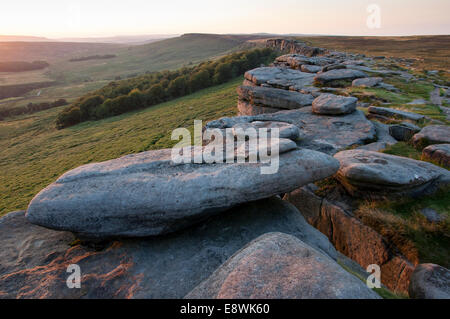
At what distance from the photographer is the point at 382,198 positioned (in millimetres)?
7215

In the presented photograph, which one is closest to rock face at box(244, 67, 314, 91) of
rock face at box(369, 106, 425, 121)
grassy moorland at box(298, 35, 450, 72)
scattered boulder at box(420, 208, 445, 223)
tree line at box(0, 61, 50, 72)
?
rock face at box(369, 106, 425, 121)

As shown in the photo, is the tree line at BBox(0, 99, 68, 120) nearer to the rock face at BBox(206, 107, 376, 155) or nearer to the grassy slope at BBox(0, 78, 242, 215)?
the grassy slope at BBox(0, 78, 242, 215)

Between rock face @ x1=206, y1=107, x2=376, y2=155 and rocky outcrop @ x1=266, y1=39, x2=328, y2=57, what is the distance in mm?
36437

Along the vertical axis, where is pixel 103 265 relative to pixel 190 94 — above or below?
below

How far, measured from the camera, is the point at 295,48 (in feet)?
182

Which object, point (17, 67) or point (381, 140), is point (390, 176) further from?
point (17, 67)

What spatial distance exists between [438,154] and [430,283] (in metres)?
5.60

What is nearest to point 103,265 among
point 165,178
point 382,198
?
point 165,178

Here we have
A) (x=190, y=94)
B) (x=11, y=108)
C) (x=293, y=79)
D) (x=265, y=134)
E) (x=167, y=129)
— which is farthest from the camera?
(x=11, y=108)

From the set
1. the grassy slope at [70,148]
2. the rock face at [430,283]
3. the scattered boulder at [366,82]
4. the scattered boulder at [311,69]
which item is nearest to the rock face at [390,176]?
the rock face at [430,283]

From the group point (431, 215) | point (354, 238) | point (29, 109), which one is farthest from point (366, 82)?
point (29, 109)

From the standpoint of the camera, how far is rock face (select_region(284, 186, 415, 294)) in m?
6.00

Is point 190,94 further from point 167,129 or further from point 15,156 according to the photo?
point 15,156

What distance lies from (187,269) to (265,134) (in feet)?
16.8
